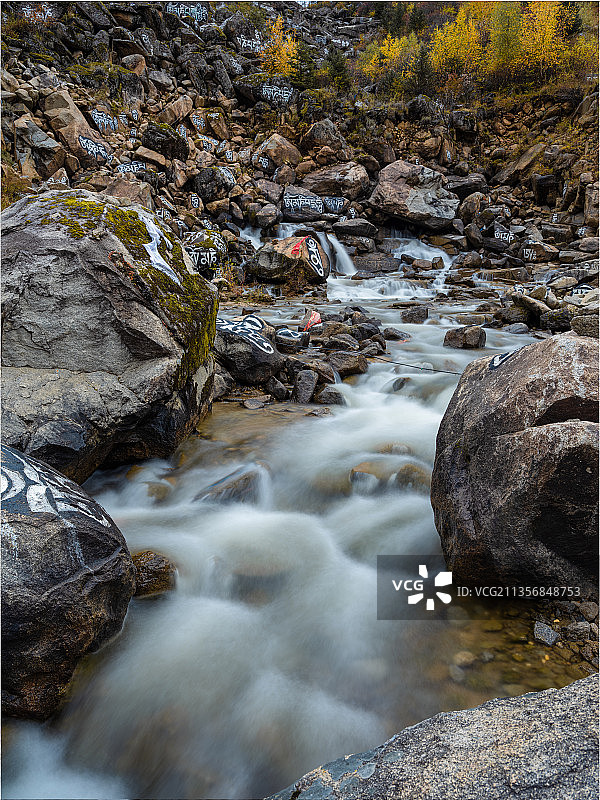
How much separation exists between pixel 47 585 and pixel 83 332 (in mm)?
2149

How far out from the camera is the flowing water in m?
1.94

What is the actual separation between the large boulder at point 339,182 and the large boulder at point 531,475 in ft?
68.6

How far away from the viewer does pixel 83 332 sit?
356 cm

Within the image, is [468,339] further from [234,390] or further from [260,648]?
[260,648]

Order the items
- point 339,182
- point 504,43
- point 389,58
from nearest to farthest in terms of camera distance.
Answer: point 339,182, point 504,43, point 389,58

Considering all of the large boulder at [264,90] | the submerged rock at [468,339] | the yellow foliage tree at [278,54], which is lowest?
the submerged rock at [468,339]

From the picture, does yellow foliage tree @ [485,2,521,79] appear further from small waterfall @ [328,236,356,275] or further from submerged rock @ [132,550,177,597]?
submerged rock @ [132,550,177,597]

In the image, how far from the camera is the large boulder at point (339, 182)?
70.2 feet

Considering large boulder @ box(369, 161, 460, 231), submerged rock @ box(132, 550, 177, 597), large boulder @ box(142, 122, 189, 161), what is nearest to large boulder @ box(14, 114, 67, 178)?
large boulder @ box(142, 122, 189, 161)

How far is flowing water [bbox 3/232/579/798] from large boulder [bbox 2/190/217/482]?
60cm

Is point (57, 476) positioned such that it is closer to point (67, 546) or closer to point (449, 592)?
point (67, 546)

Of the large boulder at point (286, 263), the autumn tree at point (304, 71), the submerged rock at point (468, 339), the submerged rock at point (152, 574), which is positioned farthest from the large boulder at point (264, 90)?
the submerged rock at point (152, 574)

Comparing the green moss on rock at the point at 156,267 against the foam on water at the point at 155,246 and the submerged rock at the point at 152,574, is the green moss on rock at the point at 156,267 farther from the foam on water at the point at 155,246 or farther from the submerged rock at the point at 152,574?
the submerged rock at the point at 152,574

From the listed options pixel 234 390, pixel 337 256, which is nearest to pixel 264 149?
pixel 337 256
